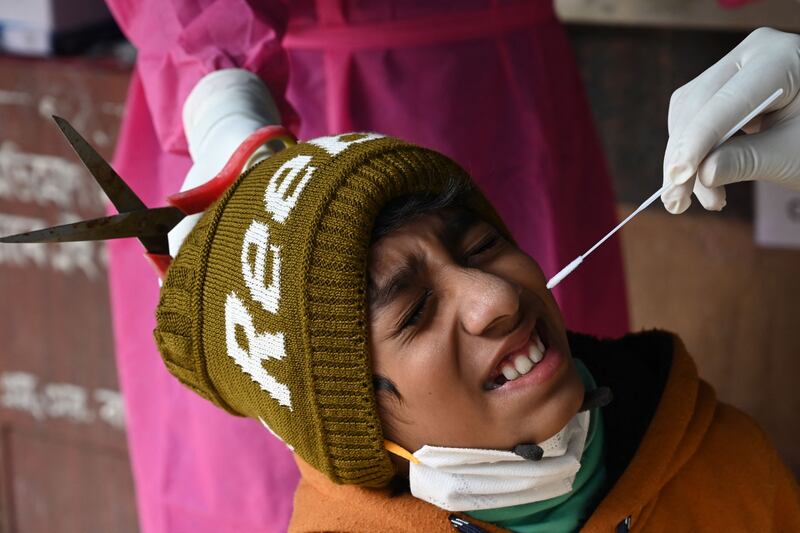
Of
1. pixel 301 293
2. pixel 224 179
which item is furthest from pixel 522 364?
pixel 224 179

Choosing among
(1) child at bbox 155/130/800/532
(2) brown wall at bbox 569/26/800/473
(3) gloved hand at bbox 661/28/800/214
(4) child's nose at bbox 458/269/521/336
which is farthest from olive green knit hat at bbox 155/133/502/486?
(2) brown wall at bbox 569/26/800/473

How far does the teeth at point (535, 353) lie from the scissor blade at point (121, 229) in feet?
1.53

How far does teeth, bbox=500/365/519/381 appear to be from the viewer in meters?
1.15

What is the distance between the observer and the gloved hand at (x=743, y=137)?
108 centimetres

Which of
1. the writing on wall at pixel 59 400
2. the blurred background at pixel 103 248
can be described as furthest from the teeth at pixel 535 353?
the writing on wall at pixel 59 400

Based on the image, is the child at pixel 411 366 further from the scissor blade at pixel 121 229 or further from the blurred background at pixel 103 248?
the blurred background at pixel 103 248

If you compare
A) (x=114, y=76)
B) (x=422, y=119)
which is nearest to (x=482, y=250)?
(x=422, y=119)

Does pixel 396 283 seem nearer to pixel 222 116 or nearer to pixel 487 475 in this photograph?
pixel 487 475

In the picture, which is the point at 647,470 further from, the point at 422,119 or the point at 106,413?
the point at 106,413

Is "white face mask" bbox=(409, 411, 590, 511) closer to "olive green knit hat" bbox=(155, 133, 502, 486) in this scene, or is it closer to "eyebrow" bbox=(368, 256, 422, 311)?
"olive green knit hat" bbox=(155, 133, 502, 486)

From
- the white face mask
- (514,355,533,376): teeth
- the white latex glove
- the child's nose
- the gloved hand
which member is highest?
the gloved hand

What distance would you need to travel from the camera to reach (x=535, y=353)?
3.80 ft

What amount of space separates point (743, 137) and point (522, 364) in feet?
1.06

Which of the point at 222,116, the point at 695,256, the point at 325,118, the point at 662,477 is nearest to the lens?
the point at 662,477
